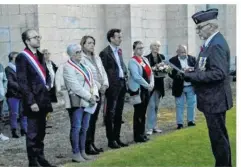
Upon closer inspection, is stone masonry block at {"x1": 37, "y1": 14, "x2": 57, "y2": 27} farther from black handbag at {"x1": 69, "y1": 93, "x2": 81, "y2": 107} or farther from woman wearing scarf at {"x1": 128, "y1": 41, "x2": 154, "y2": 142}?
black handbag at {"x1": 69, "y1": 93, "x2": 81, "y2": 107}

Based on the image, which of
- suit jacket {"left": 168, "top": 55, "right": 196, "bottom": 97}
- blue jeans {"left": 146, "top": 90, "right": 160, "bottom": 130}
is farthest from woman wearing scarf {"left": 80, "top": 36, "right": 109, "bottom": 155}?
suit jacket {"left": 168, "top": 55, "right": 196, "bottom": 97}

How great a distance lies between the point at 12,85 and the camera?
850cm

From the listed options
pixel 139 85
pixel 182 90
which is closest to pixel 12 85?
pixel 139 85

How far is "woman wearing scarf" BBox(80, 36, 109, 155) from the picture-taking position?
6996mm

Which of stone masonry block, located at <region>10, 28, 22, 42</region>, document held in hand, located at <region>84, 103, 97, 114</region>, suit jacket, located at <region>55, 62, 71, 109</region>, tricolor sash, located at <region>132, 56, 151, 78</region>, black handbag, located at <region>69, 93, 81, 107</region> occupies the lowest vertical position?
document held in hand, located at <region>84, 103, 97, 114</region>

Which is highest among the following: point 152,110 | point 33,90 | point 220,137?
point 33,90

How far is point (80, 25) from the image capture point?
36.5 ft

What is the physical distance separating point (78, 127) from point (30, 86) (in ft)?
2.90

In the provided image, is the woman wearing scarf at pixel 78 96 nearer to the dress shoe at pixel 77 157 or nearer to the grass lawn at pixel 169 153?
the dress shoe at pixel 77 157

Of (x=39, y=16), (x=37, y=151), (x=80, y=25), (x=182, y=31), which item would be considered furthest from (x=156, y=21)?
(x=37, y=151)

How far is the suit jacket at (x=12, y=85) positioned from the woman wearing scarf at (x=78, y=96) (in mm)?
2164

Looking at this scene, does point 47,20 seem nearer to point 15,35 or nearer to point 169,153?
point 15,35

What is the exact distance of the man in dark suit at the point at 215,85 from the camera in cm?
557

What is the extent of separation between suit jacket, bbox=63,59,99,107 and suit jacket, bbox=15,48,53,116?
418 mm
